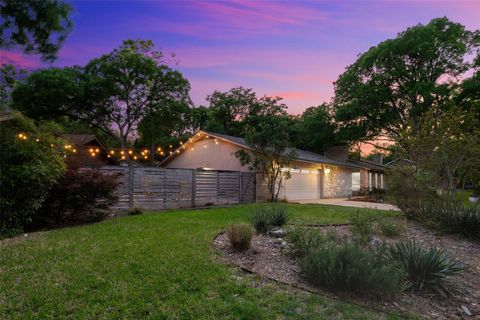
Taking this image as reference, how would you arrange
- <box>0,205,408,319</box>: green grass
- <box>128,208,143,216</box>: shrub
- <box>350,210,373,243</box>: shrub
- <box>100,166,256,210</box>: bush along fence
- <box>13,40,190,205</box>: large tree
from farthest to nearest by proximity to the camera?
<box>13,40,190,205</box>: large tree
<box>100,166,256,210</box>: bush along fence
<box>128,208,143,216</box>: shrub
<box>350,210,373,243</box>: shrub
<box>0,205,408,319</box>: green grass

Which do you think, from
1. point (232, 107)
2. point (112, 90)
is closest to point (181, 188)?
point (112, 90)

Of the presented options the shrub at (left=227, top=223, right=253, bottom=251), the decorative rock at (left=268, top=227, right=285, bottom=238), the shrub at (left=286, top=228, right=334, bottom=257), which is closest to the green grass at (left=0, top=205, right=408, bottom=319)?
the shrub at (left=227, top=223, right=253, bottom=251)

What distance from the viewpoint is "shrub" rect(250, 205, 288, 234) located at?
6.66 m

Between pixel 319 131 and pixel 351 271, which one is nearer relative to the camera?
pixel 351 271

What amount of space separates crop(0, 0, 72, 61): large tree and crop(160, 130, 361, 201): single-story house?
420 inches

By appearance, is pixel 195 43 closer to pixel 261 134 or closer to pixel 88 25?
pixel 88 25

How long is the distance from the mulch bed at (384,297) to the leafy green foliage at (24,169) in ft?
14.9

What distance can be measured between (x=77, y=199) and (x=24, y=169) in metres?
1.82

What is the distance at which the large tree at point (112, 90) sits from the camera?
1841 centimetres

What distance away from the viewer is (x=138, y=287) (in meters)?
3.39

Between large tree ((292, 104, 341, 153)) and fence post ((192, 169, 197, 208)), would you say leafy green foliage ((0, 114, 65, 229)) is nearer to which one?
fence post ((192, 169, 197, 208))

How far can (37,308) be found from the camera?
295 centimetres

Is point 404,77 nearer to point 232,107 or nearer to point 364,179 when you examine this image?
point 364,179

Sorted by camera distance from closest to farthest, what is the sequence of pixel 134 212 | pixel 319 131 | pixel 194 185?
pixel 134 212
pixel 194 185
pixel 319 131
